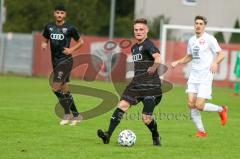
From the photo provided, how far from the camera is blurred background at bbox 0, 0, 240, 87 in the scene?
3700cm

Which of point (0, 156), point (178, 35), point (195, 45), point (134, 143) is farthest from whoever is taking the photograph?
point (178, 35)

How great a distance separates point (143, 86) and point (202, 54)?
239 cm

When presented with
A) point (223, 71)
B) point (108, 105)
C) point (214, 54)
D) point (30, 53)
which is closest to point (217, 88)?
point (223, 71)

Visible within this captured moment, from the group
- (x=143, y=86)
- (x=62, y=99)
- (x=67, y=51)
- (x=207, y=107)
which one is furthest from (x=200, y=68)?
(x=62, y=99)

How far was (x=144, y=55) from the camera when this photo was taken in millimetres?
11578

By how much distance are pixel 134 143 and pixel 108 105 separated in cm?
760

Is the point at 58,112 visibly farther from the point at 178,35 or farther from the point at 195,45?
the point at 178,35

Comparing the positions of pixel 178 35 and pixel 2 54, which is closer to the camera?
pixel 2 54

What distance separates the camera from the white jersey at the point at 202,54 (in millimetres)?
13609

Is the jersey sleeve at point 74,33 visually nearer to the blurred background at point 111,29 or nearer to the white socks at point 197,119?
the white socks at point 197,119

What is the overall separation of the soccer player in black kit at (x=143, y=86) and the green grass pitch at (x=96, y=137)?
335 mm

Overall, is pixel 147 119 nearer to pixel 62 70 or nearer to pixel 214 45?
pixel 214 45

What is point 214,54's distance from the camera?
13836 millimetres

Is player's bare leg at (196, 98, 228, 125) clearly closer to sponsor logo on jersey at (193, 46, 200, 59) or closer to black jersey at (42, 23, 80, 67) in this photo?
sponsor logo on jersey at (193, 46, 200, 59)
